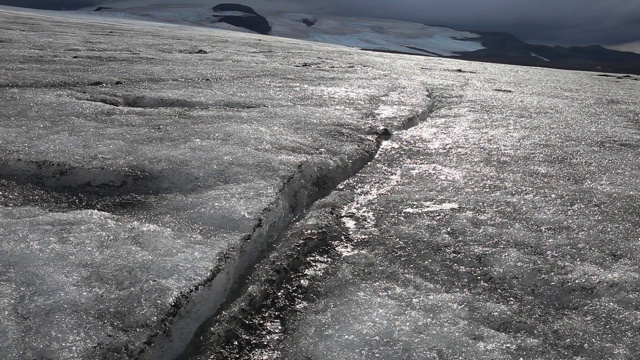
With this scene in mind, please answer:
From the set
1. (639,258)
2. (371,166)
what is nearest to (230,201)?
(371,166)

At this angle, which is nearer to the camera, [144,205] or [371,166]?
[144,205]

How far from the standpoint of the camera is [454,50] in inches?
2494

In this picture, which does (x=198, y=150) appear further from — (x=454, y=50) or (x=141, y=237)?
(x=454, y=50)

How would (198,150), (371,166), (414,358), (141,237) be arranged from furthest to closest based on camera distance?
1. (371,166)
2. (198,150)
3. (141,237)
4. (414,358)

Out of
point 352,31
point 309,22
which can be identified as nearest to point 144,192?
point 352,31

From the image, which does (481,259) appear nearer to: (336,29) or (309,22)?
(336,29)

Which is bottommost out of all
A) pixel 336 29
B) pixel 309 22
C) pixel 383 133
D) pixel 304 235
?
pixel 304 235

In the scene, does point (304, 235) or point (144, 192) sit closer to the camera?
point (304, 235)

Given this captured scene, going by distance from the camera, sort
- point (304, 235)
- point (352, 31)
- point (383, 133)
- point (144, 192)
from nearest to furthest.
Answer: point (304, 235) < point (144, 192) < point (383, 133) < point (352, 31)

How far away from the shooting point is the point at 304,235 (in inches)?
58.2

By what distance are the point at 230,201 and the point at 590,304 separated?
1.12 meters

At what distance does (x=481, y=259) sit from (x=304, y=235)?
565 millimetres

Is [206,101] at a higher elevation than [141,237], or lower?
higher

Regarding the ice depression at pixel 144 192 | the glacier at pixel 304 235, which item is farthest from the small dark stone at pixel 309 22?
the glacier at pixel 304 235
